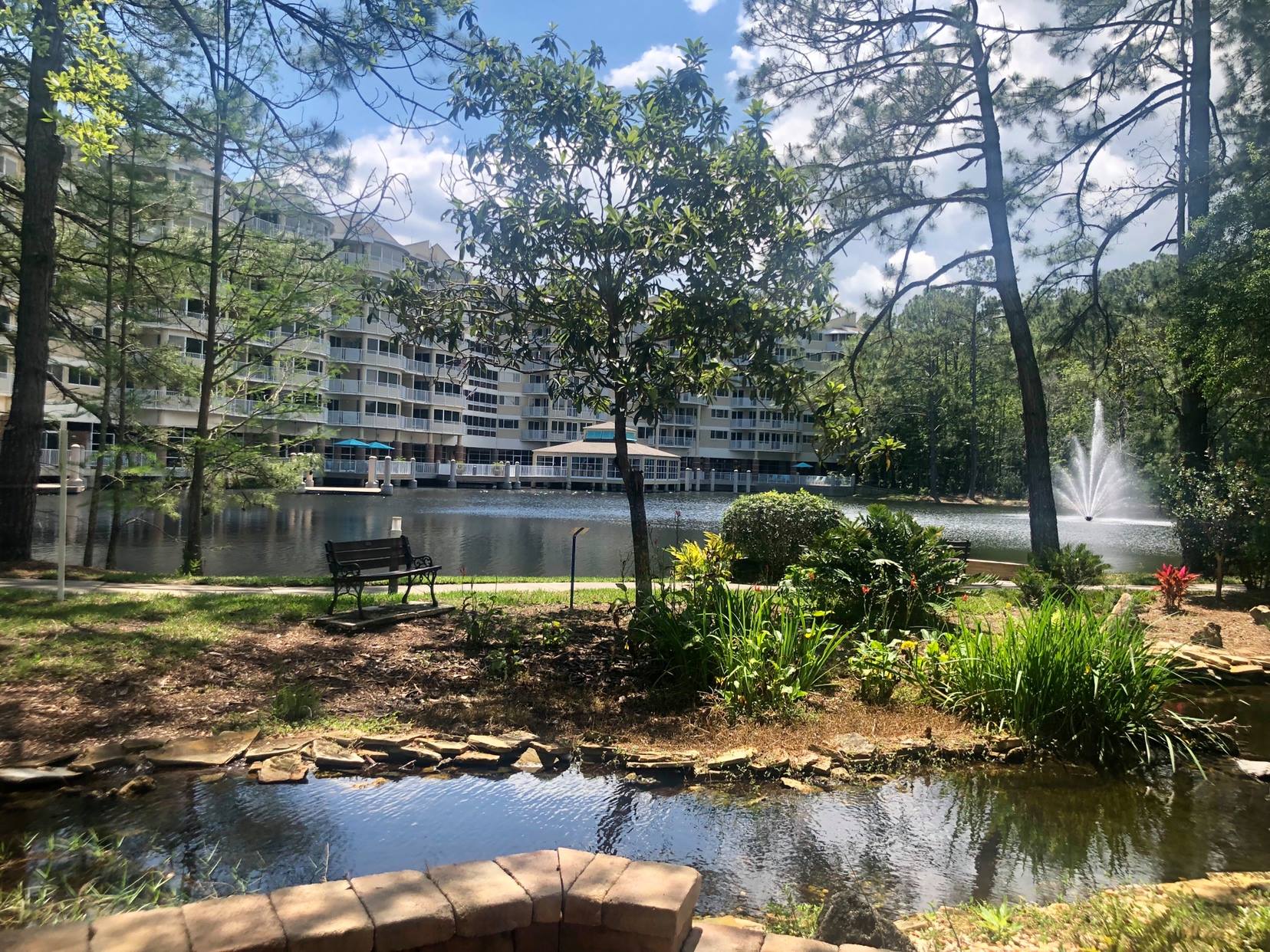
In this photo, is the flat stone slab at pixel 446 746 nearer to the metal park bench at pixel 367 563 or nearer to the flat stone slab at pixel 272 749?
the flat stone slab at pixel 272 749

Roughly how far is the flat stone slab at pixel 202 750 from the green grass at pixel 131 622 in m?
1.69

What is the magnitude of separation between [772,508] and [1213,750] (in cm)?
938

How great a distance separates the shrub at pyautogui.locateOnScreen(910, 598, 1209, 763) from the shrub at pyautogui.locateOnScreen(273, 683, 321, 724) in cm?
486

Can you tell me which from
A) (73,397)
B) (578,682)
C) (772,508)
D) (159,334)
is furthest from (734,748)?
(159,334)

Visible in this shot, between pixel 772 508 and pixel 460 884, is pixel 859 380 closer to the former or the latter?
pixel 772 508

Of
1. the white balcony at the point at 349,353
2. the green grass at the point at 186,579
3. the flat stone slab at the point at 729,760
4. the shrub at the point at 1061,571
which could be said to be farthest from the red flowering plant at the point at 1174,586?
the white balcony at the point at 349,353

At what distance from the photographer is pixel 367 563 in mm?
9273

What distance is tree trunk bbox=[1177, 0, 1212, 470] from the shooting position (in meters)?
15.2

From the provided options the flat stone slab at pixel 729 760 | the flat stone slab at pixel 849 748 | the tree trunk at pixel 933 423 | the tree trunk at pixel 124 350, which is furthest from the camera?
the tree trunk at pixel 933 423

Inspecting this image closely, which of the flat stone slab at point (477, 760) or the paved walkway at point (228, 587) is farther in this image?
the paved walkway at point (228, 587)

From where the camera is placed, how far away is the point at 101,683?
637 cm

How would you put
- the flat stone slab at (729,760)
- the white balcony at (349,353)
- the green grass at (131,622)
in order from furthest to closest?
the white balcony at (349,353) < the green grass at (131,622) < the flat stone slab at (729,760)

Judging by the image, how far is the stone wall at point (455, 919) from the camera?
7.82 ft

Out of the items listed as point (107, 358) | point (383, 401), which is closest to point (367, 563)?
point (107, 358)
